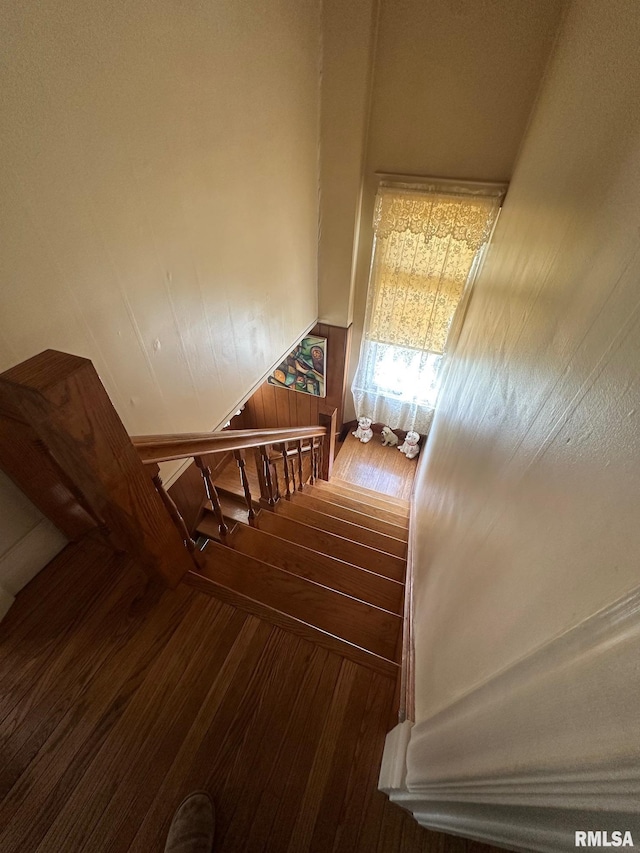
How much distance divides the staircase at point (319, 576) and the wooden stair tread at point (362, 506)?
32cm

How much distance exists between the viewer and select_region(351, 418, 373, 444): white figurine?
13.6ft

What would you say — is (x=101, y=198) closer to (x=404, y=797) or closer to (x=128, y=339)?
(x=128, y=339)

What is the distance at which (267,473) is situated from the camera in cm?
204

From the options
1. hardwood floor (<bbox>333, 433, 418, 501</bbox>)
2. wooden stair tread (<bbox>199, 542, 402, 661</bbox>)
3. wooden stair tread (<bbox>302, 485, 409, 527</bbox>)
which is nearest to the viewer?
wooden stair tread (<bbox>199, 542, 402, 661</bbox>)

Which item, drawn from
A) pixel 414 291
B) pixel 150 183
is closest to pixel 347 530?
pixel 150 183

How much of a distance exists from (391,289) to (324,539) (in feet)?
7.34

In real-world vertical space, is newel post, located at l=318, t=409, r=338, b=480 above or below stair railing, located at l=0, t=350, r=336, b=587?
above

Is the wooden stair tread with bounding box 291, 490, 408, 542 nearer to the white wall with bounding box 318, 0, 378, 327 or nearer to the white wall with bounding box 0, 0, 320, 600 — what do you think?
the white wall with bounding box 0, 0, 320, 600

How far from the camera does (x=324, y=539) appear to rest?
6.35ft

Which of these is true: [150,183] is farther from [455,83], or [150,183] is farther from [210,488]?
[455,83]

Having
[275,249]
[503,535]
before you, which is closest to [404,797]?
[503,535]

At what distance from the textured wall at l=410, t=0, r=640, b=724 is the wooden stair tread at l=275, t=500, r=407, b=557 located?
99 centimetres

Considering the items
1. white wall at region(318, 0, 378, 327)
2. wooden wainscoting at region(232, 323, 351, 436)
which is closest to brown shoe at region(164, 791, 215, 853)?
wooden wainscoting at region(232, 323, 351, 436)
